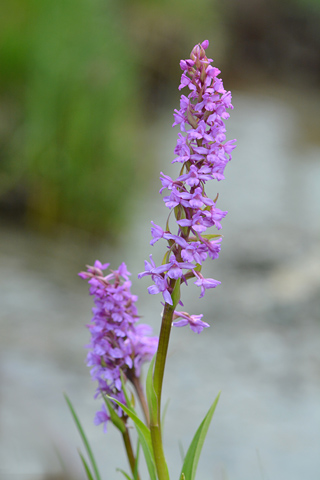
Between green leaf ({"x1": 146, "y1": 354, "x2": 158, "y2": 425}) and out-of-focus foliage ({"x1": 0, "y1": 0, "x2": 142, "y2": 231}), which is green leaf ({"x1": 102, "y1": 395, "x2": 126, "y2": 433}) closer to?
green leaf ({"x1": 146, "y1": 354, "x2": 158, "y2": 425})

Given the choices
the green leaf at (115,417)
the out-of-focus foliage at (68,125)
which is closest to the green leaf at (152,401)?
the green leaf at (115,417)

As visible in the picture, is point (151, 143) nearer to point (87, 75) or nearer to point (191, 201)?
point (87, 75)

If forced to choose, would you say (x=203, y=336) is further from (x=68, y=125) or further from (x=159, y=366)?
(x=159, y=366)

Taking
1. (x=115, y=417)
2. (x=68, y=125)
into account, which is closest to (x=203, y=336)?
(x=68, y=125)

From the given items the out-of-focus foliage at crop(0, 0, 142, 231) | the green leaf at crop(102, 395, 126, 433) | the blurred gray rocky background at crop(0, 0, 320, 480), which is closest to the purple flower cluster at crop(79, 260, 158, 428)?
the green leaf at crop(102, 395, 126, 433)

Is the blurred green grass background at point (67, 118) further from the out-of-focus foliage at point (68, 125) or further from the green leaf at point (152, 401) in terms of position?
the green leaf at point (152, 401)

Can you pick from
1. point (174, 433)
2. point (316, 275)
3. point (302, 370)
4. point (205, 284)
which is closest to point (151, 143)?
point (316, 275)
